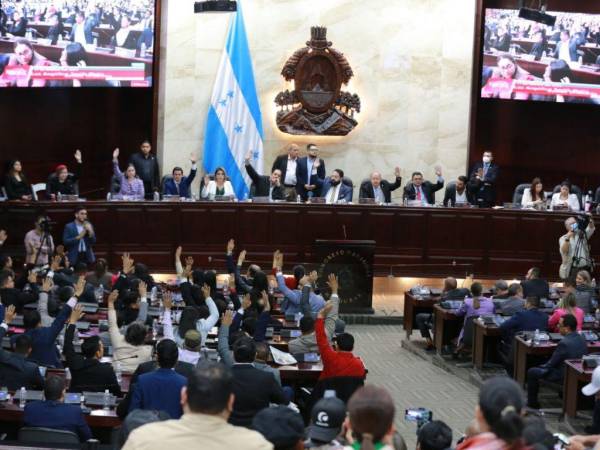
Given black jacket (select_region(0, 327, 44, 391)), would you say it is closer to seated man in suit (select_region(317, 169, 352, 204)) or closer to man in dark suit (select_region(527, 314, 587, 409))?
man in dark suit (select_region(527, 314, 587, 409))

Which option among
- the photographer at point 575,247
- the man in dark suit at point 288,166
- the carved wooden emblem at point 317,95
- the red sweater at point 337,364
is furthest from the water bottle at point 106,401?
the carved wooden emblem at point 317,95

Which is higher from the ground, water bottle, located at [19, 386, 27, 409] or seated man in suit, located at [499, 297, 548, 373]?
seated man in suit, located at [499, 297, 548, 373]

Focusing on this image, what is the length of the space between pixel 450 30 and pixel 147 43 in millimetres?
5509

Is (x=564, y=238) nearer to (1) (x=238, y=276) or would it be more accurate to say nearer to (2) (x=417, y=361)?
(2) (x=417, y=361)

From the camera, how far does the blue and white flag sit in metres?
20.5

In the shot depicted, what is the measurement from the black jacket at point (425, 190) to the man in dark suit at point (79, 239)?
17.4 feet

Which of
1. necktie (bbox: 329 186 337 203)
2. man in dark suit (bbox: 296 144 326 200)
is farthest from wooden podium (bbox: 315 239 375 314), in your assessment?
man in dark suit (bbox: 296 144 326 200)

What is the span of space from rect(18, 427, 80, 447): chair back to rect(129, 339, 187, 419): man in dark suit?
18.1 inches

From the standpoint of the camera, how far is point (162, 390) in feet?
25.4

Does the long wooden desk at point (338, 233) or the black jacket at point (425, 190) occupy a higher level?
the black jacket at point (425, 190)

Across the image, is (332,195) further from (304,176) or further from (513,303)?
(513,303)

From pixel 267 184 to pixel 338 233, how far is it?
1491mm

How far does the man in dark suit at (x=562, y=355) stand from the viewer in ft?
37.8

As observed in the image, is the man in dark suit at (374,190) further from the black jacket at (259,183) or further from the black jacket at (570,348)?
the black jacket at (570,348)
